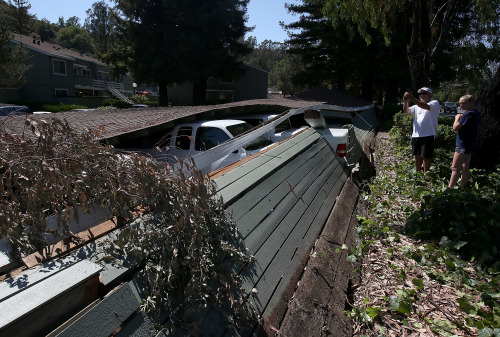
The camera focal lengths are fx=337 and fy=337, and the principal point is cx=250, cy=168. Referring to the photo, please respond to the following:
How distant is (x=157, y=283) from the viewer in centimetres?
173

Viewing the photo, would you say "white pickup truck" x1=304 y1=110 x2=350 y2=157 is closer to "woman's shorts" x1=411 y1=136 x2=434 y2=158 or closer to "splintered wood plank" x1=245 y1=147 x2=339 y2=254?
"splintered wood plank" x1=245 y1=147 x2=339 y2=254

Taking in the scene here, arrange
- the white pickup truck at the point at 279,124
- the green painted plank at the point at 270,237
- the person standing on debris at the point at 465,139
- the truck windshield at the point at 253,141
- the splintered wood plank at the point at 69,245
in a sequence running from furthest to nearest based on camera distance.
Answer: the white pickup truck at the point at 279,124
the truck windshield at the point at 253,141
the person standing on debris at the point at 465,139
the green painted plank at the point at 270,237
the splintered wood plank at the point at 69,245

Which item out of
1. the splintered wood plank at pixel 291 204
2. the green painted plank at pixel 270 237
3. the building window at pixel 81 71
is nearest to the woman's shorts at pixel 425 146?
the splintered wood plank at pixel 291 204

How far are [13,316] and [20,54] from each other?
24.2m

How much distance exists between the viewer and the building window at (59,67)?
37400 millimetres

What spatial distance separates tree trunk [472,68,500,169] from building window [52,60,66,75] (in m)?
41.4

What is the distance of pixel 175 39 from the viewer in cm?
2767

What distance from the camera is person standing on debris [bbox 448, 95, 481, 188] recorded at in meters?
5.58

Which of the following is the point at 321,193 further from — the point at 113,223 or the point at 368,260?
the point at 113,223

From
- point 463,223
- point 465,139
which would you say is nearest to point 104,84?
point 465,139

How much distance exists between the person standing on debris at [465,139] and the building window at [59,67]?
4154cm

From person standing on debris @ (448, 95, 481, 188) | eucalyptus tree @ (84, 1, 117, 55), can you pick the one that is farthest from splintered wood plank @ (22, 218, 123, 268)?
eucalyptus tree @ (84, 1, 117, 55)

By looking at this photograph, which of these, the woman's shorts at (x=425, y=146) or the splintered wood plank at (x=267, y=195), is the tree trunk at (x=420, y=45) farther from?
the splintered wood plank at (x=267, y=195)

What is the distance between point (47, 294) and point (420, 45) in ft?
35.8
